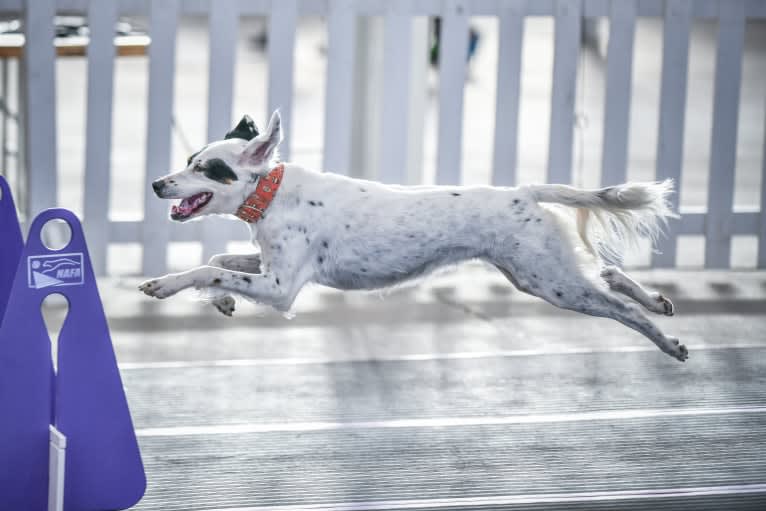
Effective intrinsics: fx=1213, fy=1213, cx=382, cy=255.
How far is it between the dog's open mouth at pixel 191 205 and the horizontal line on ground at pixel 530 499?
3.13 feet

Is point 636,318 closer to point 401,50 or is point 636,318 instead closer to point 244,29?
point 401,50

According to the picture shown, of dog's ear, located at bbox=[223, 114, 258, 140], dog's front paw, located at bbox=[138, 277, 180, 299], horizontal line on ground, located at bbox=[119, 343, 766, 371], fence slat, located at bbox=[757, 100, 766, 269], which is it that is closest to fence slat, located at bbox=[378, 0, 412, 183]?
horizontal line on ground, located at bbox=[119, 343, 766, 371]

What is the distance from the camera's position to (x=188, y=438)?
4273 mm

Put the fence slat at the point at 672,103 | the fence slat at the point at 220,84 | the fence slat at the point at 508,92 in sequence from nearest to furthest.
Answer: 1. the fence slat at the point at 220,84
2. the fence slat at the point at 508,92
3. the fence slat at the point at 672,103

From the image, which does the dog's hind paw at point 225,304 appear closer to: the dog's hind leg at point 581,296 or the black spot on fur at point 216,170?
the black spot on fur at point 216,170

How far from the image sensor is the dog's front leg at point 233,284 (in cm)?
376

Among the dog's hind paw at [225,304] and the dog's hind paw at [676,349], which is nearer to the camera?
the dog's hind paw at [225,304]

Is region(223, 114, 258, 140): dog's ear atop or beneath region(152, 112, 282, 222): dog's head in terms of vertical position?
atop

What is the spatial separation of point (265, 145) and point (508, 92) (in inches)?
126

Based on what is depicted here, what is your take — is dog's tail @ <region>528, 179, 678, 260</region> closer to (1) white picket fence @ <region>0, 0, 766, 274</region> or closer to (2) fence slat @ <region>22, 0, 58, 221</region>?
(1) white picket fence @ <region>0, 0, 766, 274</region>

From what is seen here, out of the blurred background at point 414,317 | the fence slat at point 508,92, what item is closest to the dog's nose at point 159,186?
the blurred background at point 414,317

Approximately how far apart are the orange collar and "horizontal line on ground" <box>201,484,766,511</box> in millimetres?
996

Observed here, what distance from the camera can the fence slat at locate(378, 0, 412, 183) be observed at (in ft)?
22.2

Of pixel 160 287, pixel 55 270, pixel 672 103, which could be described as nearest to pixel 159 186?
pixel 160 287
